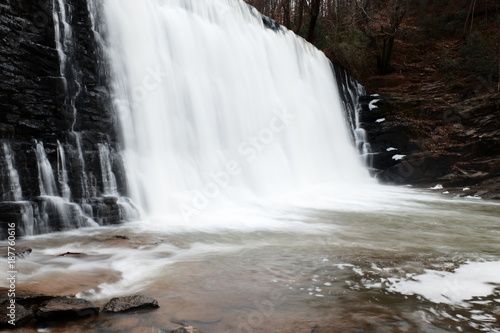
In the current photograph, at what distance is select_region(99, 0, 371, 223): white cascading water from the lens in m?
7.21

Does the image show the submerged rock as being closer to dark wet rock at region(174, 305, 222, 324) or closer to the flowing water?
the flowing water

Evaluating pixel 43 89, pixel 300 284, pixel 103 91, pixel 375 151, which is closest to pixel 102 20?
pixel 103 91

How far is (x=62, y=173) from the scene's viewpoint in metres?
5.61

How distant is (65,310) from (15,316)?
0.90 feet

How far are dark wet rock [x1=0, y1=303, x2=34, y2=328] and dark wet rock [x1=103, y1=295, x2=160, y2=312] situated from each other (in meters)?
0.47

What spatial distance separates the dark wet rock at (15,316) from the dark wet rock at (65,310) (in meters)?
0.06

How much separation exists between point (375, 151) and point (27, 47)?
12.7 metres

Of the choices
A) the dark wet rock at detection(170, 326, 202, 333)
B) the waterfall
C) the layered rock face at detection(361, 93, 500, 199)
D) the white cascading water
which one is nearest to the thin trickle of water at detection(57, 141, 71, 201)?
the white cascading water

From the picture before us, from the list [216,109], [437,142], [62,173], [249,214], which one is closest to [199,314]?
[62,173]

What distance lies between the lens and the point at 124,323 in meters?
2.40

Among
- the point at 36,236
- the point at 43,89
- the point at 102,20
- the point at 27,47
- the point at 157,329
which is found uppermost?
the point at 102,20

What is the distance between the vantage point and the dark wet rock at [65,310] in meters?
2.34

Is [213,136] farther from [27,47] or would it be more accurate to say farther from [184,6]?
[27,47]

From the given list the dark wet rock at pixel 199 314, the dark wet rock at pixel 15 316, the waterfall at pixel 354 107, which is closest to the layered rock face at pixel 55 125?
the dark wet rock at pixel 15 316
